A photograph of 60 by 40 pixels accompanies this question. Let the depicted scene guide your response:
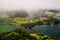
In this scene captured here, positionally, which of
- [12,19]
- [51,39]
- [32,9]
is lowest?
[51,39]

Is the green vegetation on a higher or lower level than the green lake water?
lower

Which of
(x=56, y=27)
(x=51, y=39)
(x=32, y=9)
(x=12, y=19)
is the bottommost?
(x=51, y=39)

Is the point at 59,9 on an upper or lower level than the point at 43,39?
upper

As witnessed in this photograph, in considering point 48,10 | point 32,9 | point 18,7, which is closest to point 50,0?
point 48,10

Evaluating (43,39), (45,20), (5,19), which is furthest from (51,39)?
(5,19)

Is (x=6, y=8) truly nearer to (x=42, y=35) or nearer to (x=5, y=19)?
(x=5, y=19)

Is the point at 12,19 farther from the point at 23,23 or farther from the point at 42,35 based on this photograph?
the point at 42,35

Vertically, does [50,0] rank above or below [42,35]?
above

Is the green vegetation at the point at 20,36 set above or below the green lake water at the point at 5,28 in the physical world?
below
